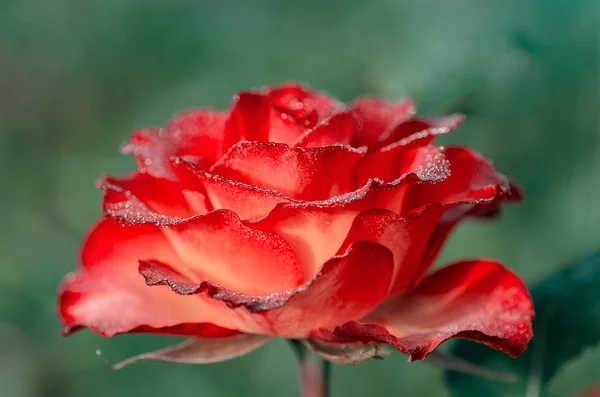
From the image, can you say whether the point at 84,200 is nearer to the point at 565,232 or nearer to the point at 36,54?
the point at 36,54

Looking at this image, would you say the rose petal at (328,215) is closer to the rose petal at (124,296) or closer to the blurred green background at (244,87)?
the rose petal at (124,296)

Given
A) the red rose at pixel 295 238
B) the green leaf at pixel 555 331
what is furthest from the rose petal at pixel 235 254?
the green leaf at pixel 555 331

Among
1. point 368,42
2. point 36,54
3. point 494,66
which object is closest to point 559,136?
point 494,66

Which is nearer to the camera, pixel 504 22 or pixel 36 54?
pixel 504 22

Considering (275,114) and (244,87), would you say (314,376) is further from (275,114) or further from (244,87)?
(244,87)

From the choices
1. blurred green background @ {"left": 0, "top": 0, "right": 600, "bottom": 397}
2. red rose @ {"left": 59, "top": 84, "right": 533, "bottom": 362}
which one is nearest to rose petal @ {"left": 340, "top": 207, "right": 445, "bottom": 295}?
red rose @ {"left": 59, "top": 84, "right": 533, "bottom": 362}

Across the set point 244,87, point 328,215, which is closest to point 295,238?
point 328,215
